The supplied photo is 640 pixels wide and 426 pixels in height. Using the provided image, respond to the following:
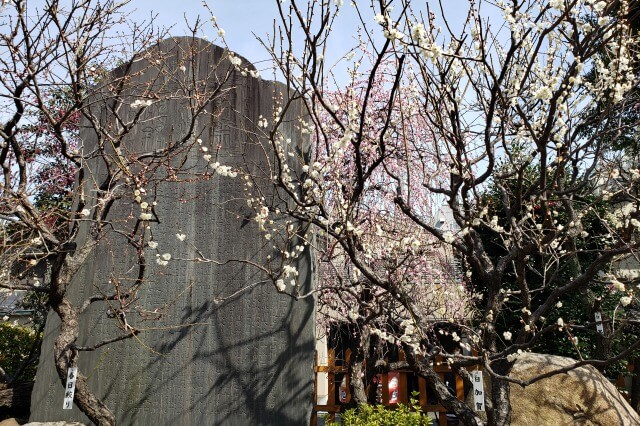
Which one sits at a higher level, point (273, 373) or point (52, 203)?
point (52, 203)

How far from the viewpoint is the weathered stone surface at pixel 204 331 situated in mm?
5410

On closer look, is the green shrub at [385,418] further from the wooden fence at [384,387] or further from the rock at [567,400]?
the wooden fence at [384,387]

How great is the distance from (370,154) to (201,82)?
2.70m

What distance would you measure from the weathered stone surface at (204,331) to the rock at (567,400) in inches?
94.2

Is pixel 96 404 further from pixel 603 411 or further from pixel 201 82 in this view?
pixel 603 411

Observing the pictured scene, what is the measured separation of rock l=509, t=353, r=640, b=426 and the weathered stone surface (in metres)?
2.39

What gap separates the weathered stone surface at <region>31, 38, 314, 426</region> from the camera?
17.7 feet

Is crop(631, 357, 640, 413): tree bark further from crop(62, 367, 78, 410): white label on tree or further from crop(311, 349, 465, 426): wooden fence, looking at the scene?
crop(62, 367, 78, 410): white label on tree

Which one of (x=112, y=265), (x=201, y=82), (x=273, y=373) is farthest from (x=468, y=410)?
(x=201, y=82)

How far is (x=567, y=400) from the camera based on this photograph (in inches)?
210

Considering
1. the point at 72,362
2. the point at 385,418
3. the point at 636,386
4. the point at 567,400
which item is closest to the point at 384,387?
the point at 385,418

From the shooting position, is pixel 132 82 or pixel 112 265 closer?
pixel 112 265

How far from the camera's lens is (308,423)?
17.4 feet

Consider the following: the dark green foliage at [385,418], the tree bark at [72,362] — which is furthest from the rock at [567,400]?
the tree bark at [72,362]
